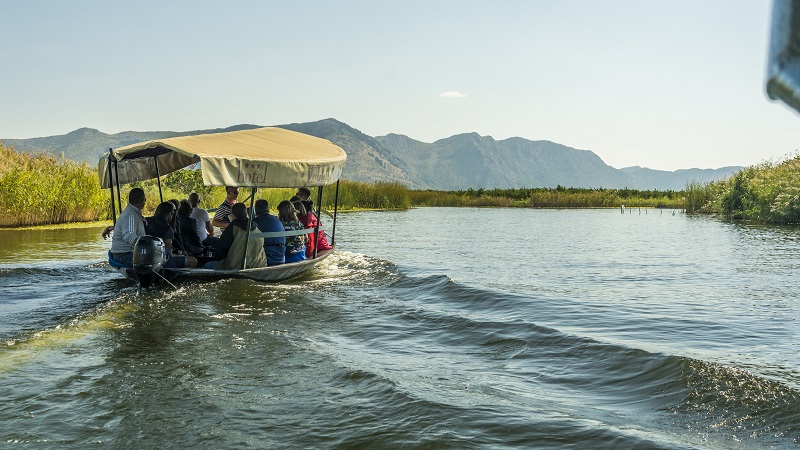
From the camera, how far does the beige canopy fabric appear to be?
36.8 ft

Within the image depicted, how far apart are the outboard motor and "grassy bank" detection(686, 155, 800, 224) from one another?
2918 centimetres

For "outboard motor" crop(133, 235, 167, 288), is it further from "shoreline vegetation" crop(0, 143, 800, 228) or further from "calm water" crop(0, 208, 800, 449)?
"shoreline vegetation" crop(0, 143, 800, 228)

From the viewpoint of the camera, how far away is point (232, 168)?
37.0 feet

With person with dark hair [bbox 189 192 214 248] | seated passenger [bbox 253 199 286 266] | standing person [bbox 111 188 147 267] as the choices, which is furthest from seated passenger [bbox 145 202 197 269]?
person with dark hair [bbox 189 192 214 248]

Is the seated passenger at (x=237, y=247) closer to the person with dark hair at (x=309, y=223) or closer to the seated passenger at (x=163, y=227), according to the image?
the seated passenger at (x=163, y=227)

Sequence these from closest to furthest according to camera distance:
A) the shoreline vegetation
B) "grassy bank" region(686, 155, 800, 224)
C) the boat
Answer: the boat < the shoreline vegetation < "grassy bank" region(686, 155, 800, 224)

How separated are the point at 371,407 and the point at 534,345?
310 cm

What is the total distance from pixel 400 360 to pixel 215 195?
26.5m

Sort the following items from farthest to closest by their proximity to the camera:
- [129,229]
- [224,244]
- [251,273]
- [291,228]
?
[291,228], [224,244], [251,273], [129,229]

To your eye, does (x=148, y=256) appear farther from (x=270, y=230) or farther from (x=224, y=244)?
(x=270, y=230)

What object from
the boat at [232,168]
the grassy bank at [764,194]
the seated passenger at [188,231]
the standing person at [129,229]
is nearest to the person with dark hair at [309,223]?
the boat at [232,168]

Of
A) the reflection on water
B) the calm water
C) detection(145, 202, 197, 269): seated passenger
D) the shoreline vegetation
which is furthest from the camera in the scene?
the shoreline vegetation

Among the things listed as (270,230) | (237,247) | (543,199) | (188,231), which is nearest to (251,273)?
(237,247)

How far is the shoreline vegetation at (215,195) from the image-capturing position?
76.6 ft
